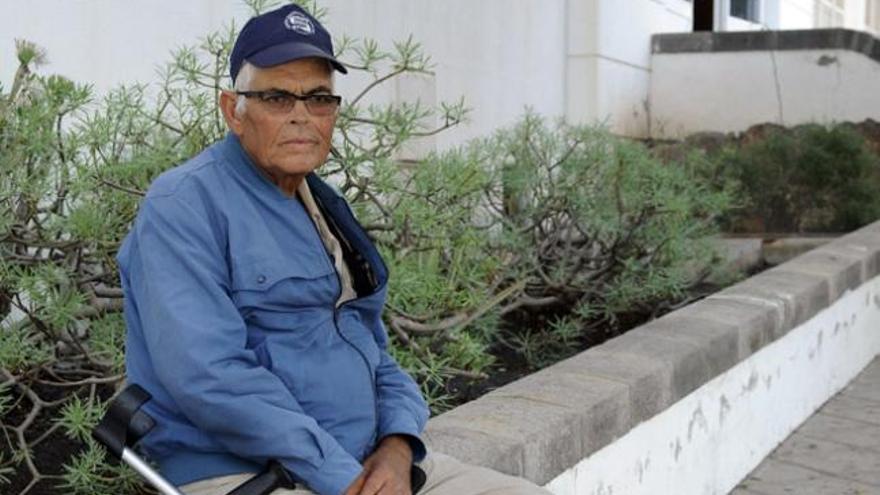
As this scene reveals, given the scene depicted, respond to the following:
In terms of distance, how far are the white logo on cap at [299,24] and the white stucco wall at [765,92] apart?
1134 cm

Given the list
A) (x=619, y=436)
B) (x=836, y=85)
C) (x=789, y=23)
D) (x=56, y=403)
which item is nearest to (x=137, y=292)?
(x=56, y=403)

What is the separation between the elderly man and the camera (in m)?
2.39

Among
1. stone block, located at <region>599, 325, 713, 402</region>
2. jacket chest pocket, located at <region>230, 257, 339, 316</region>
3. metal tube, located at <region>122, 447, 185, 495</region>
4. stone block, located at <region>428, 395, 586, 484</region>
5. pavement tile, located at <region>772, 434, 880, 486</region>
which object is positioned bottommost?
pavement tile, located at <region>772, 434, 880, 486</region>

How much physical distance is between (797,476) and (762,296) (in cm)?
89

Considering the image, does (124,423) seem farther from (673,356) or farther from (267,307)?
(673,356)

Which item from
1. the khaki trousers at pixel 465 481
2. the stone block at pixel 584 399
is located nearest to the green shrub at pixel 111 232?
the stone block at pixel 584 399

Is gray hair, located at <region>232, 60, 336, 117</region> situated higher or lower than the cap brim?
lower

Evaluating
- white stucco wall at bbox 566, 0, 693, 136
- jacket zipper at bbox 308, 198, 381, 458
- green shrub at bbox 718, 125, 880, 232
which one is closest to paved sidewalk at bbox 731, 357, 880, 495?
jacket zipper at bbox 308, 198, 381, 458

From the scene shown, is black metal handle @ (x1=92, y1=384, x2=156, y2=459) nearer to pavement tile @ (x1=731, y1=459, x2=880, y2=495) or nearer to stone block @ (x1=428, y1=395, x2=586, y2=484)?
stone block @ (x1=428, y1=395, x2=586, y2=484)

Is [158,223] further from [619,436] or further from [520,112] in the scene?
[520,112]

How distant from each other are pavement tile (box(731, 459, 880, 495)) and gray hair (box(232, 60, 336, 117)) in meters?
3.31

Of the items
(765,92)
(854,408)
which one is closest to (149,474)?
(854,408)

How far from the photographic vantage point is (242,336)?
2.43 m

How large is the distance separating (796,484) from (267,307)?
3.48 m
